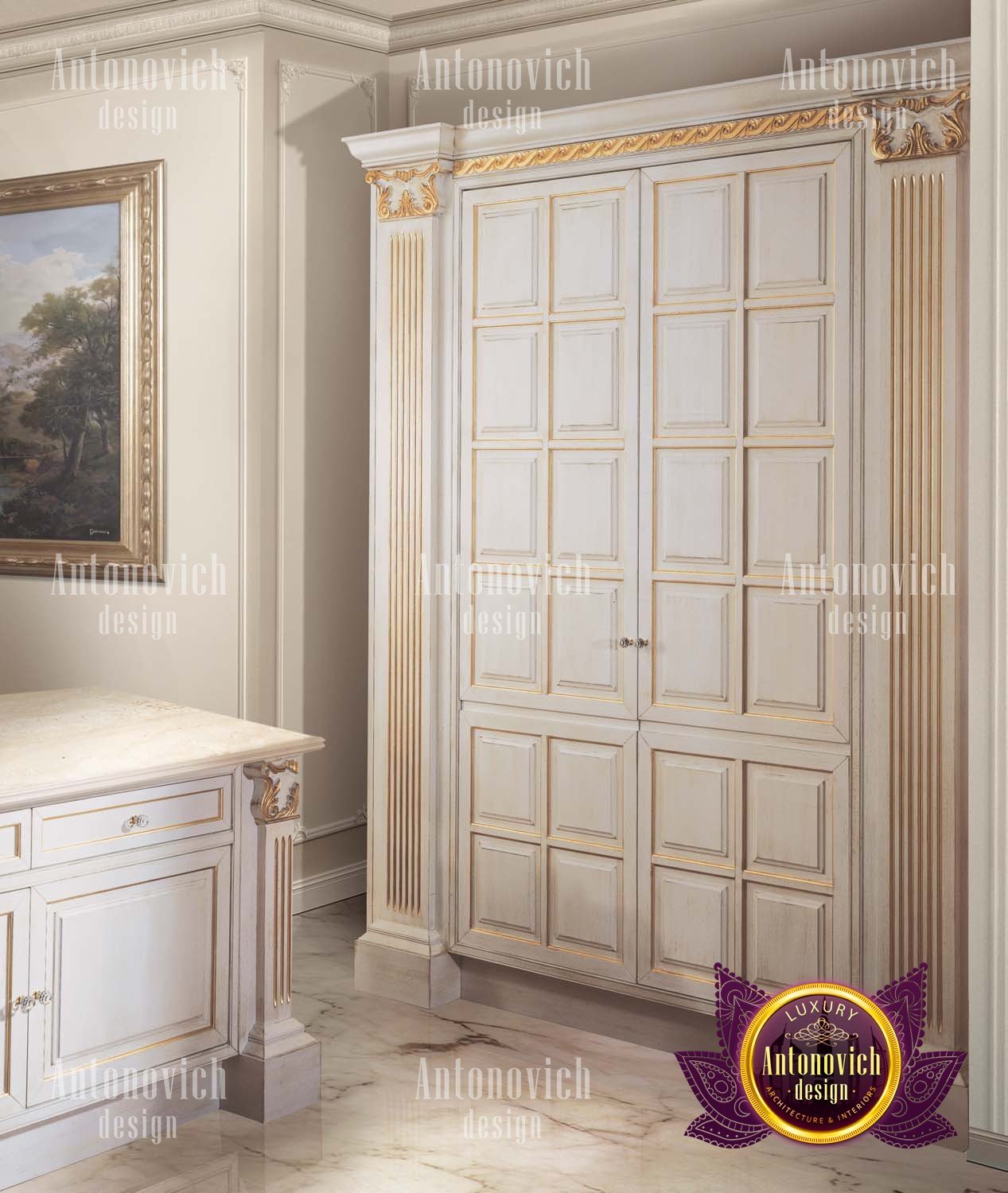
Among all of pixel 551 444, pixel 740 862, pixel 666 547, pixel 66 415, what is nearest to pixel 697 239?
pixel 551 444

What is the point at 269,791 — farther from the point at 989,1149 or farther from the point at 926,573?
the point at 989,1149

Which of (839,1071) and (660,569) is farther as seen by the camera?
(660,569)

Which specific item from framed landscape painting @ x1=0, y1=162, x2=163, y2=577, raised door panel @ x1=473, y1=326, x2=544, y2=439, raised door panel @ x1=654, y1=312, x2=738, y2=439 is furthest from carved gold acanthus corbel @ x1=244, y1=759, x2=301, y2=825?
framed landscape painting @ x1=0, y1=162, x2=163, y2=577

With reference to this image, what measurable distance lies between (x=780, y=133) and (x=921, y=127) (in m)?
0.35

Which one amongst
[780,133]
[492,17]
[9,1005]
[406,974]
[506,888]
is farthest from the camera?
[492,17]

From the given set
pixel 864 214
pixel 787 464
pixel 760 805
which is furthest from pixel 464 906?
pixel 864 214

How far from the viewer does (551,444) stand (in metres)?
3.53

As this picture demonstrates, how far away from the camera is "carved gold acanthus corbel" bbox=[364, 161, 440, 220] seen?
365cm

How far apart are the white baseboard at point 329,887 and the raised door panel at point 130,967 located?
1688mm

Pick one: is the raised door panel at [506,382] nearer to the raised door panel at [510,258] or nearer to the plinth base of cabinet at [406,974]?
the raised door panel at [510,258]

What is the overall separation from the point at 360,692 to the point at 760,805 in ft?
6.78

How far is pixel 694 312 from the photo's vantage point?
329cm

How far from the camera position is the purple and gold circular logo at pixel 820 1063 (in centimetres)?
283

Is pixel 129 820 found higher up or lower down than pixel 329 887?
higher up
